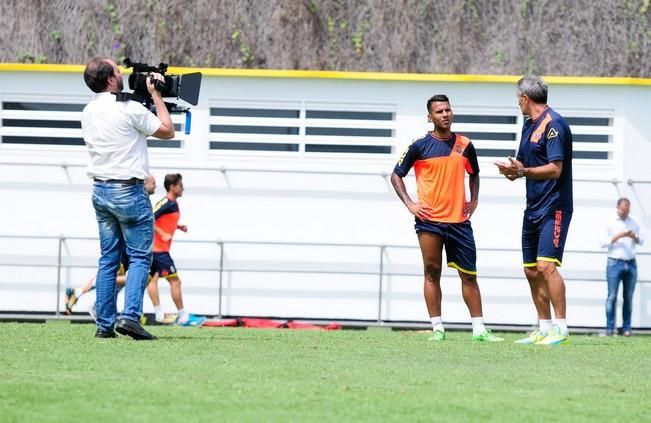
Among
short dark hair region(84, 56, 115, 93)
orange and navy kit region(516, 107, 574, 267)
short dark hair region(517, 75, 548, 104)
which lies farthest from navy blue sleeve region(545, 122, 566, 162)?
short dark hair region(84, 56, 115, 93)

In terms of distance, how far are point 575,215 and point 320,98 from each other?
11.8 ft

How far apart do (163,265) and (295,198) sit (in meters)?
2.15

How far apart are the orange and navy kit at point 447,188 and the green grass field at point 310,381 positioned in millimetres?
1177

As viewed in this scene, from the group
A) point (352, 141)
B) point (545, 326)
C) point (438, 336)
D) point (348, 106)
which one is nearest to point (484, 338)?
point (438, 336)

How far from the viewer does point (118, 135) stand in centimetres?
1028

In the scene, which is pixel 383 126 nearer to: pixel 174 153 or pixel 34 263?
pixel 174 153

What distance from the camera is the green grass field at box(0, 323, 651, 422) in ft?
20.9

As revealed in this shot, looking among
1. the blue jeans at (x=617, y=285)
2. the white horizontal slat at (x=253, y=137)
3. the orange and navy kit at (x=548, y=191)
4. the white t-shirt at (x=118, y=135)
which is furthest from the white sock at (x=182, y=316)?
the white t-shirt at (x=118, y=135)

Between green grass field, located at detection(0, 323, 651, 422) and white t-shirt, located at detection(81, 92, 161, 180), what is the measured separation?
1240 mm

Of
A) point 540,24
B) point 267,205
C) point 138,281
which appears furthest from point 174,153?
point 138,281

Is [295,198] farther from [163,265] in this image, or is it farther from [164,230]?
[163,265]

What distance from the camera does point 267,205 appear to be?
18.1 metres

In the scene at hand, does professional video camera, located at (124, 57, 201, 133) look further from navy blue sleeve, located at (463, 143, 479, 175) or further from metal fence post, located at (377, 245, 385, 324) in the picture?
metal fence post, located at (377, 245, 385, 324)

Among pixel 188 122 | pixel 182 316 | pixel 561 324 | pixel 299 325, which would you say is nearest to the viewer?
pixel 188 122
